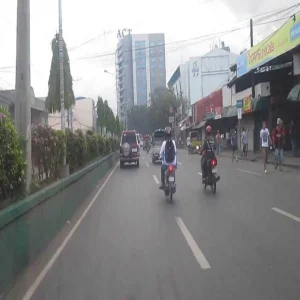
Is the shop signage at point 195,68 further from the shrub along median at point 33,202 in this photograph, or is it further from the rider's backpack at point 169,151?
the shrub along median at point 33,202

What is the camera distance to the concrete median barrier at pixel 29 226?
5.60m

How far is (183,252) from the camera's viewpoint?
277 inches

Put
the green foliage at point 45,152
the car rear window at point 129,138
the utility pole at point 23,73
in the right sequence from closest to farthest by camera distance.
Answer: the utility pole at point 23,73 < the green foliage at point 45,152 < the car rear window at point 129,138

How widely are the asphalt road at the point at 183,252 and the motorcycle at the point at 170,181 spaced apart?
0.33 meters

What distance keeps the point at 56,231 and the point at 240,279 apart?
14.5ft

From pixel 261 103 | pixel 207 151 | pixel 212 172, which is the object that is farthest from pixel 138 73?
pixel 212 172

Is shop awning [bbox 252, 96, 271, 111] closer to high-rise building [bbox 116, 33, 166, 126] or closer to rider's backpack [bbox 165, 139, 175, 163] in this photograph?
rider's backpack [bbox 165, 139, 175, 163]

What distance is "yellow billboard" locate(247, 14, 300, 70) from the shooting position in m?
23.0

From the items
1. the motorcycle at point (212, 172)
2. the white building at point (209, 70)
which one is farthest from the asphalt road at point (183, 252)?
the white building at point (209, 70)

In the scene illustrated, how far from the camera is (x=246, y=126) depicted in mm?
40938

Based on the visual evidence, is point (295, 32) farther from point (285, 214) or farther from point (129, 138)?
point (285, 214)

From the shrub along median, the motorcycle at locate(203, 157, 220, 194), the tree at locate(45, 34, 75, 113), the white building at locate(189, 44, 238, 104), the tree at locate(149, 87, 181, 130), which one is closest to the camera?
the shrub along median

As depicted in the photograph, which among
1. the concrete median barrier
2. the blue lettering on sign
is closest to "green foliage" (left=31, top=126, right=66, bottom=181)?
the concrete median barrier

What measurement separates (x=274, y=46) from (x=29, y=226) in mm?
22557
